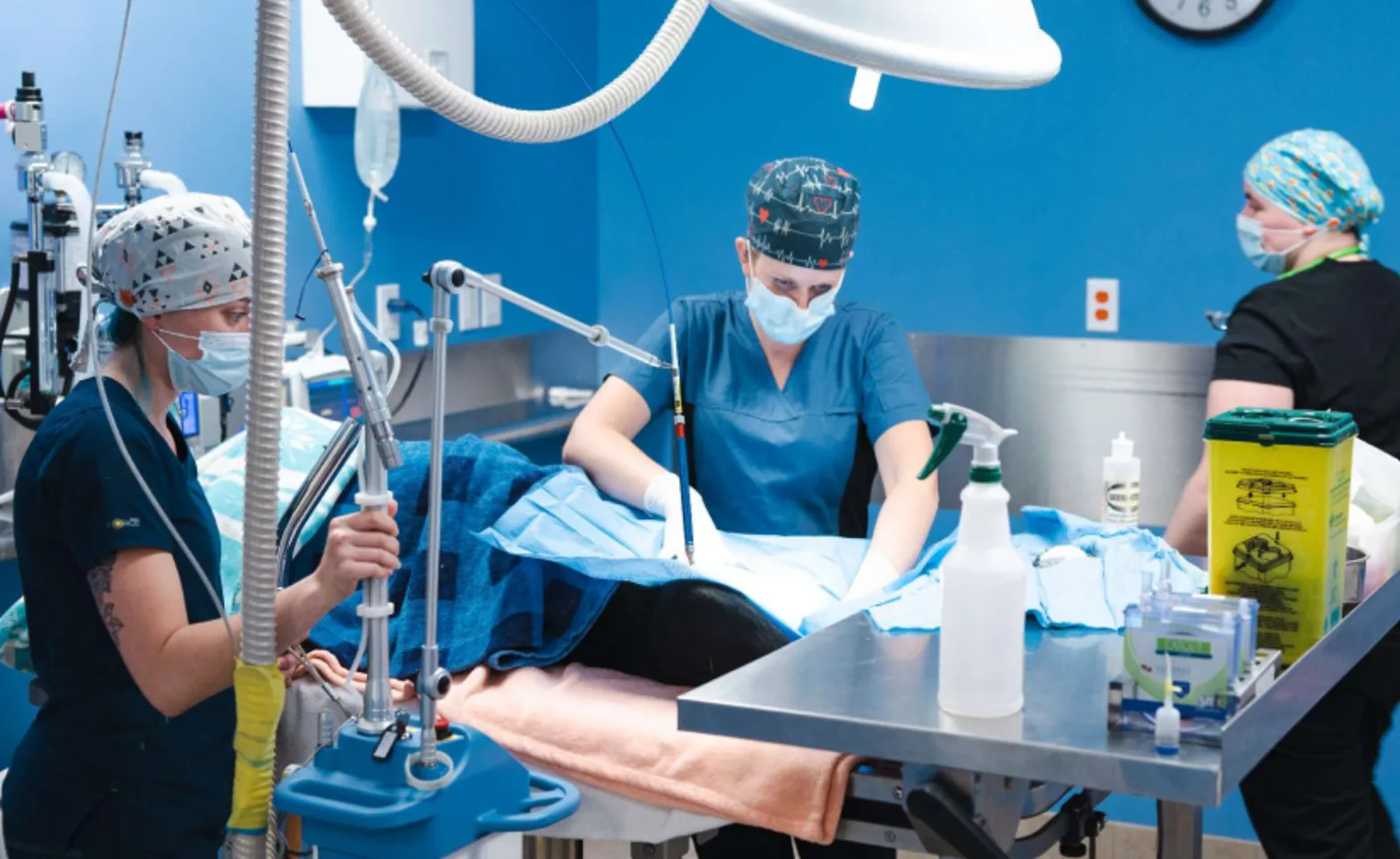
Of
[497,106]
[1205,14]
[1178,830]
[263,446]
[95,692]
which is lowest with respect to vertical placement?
[1178,830]

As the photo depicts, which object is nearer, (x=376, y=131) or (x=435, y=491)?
(x=435, y=491)

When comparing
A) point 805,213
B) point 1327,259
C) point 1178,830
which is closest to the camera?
point 1178,830

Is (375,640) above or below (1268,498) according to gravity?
below

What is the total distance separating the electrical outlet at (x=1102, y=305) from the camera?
3.62m

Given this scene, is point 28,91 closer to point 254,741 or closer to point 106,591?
point 106,591

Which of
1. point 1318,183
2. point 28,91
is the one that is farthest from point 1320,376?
point 28,91

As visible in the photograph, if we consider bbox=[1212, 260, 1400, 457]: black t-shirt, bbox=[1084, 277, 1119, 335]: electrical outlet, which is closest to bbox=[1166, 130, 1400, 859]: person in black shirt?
bbox=[1212, 260, 1400, 457]: black t-shirt

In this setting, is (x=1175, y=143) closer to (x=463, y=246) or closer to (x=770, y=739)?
(x=463, y=246)

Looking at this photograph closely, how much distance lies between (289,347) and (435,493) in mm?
1773

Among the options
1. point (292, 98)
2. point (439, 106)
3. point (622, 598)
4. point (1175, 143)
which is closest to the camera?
point (439, 106)

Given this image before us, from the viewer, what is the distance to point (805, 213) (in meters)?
2.43

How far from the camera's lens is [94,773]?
168 cm

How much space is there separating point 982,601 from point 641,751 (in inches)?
19.6

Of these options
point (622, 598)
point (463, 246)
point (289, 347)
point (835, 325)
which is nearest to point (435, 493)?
point (622, 598)
